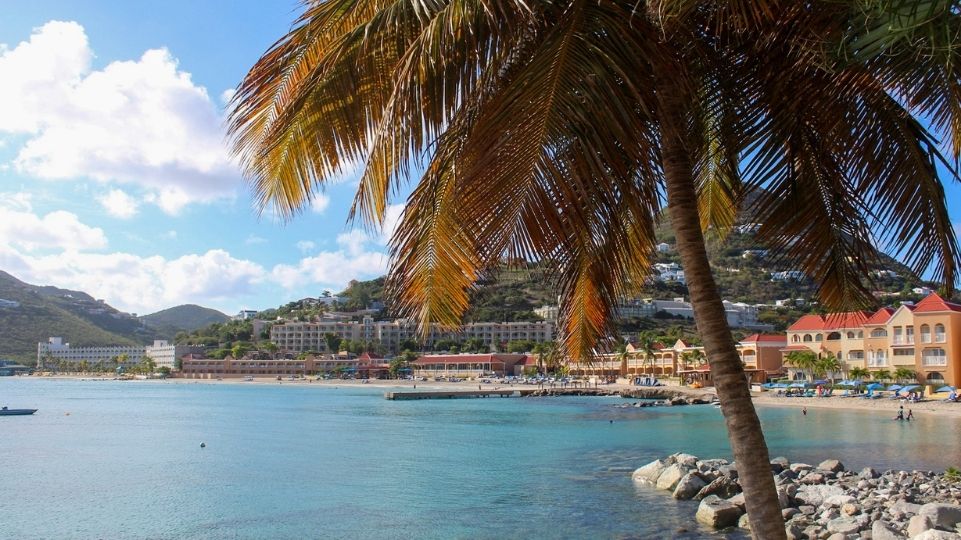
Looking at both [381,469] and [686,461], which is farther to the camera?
[381,469]

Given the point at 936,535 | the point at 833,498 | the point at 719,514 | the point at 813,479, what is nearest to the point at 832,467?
the point at 813,479

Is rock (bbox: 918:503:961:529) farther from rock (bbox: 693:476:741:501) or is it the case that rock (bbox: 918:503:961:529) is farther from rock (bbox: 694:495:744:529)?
rock (bbox: 693:476:741:501)

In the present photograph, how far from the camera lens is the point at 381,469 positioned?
29000 mm

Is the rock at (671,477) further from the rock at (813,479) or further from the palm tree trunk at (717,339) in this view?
the palm tree trunk at (717,339)

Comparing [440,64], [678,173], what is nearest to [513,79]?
[440,64]

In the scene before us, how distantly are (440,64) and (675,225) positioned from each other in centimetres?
157

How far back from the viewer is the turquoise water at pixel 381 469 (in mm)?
19031

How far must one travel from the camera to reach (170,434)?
44188mm

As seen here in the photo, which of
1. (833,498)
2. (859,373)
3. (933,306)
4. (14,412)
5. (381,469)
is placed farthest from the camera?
(859,373)

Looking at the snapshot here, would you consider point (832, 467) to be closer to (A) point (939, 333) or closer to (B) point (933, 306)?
(B) point (933, 306)

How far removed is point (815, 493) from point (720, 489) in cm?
241

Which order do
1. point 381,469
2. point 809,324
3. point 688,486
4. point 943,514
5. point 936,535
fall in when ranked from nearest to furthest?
1. point 936,535
2. point 943,514
3. point 688,486
4. point 381,469
5. point 809,324

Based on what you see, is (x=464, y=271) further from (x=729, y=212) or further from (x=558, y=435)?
(x=558, y=435)

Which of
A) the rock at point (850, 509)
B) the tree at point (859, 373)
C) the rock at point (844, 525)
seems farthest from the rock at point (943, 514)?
the tree at point (859, 373)
